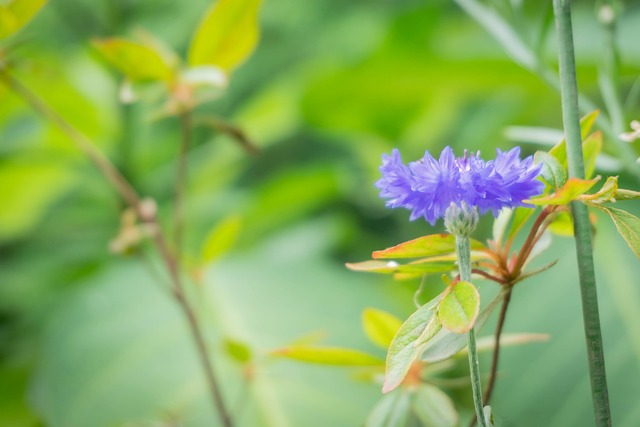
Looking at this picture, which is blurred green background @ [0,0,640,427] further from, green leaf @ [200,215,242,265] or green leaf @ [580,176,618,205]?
green leaf @ [580,176,618,205]

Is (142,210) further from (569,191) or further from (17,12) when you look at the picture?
(569,191)

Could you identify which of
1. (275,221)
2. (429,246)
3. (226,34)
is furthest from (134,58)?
(275,221)

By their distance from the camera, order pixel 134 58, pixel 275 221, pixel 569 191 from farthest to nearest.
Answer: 1. pixel 275 221
2. pixel 134 58
3. pixel 569 191

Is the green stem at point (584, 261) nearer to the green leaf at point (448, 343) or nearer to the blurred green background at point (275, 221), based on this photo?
the green leaf at point (448, 343)

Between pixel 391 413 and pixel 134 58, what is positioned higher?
pixel 134 58

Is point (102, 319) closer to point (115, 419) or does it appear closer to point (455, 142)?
point (115, 419)
